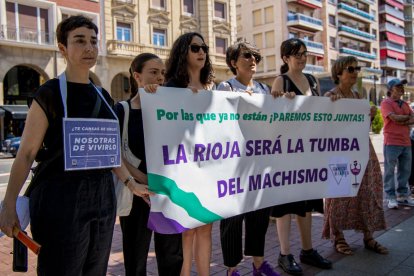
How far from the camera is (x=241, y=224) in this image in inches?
128

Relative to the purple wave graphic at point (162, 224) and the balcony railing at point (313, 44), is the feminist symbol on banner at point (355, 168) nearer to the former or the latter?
the purple wave graphic at point (162, 224)

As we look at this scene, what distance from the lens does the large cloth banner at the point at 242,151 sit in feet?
8.45

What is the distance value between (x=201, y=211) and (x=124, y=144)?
681mm

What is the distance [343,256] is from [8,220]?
3085mm

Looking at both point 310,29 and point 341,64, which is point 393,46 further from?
point 341,64

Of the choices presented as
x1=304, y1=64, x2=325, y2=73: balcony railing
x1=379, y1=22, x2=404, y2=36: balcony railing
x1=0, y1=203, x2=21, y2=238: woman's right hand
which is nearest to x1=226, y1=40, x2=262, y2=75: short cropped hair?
x1=0, y1=203, x2=21, y2=238: woman's right hand

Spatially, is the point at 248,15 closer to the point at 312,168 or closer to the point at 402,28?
the point at 402,28

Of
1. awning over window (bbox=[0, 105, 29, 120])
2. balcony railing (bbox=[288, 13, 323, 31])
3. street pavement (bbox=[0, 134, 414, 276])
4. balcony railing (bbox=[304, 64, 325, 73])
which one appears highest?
balcony railing (bbox=[288, 13, 323, 31])

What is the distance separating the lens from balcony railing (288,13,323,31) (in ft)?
144

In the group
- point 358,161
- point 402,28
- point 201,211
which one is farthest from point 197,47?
point 402,28

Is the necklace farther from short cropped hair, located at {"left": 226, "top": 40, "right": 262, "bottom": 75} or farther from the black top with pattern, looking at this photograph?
the black top with pattern

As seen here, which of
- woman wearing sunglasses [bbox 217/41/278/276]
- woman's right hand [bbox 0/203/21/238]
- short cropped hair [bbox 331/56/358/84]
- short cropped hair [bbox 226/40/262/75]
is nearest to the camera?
woman's right hand [bbox 0/203/21/238]

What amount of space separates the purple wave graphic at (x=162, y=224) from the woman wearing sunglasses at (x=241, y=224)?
2.44ft

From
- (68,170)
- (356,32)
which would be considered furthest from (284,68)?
(356,32)
